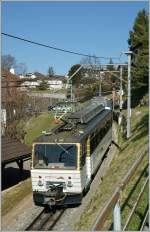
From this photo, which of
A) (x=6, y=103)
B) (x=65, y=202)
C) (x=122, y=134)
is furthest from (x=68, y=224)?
(x=6, y=103)

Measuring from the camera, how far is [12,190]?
20.7m

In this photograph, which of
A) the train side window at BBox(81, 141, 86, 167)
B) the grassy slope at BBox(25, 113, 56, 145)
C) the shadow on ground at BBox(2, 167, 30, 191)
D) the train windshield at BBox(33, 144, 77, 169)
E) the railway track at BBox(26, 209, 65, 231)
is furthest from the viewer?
the grassy slope at BBox(25, 113, 56, 145)

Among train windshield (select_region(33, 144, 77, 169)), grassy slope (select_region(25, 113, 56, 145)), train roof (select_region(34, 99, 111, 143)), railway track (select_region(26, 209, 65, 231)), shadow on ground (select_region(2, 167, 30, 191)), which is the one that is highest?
train roof (select_region(34, 99, 111, 143))

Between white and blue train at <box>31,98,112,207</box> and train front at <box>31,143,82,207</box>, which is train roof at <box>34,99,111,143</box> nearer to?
white and blue train at <box>31,98,112,207</box>

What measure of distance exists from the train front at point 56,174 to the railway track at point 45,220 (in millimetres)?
361

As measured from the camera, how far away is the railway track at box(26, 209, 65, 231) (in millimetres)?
14527

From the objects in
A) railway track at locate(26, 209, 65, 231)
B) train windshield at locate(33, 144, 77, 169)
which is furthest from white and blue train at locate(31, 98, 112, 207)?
railway track at locate(26, 209, 65, 231)

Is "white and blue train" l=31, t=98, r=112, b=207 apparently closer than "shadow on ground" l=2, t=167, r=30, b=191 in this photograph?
Yes

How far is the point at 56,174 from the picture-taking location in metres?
16.3

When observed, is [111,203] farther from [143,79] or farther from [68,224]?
[143,79]

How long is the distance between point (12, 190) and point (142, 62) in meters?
25.9

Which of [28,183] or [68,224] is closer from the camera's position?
[68,224]

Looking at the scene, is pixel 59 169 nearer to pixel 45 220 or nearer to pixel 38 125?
pixel 45 220

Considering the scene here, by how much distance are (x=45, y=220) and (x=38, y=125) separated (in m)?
33.6
